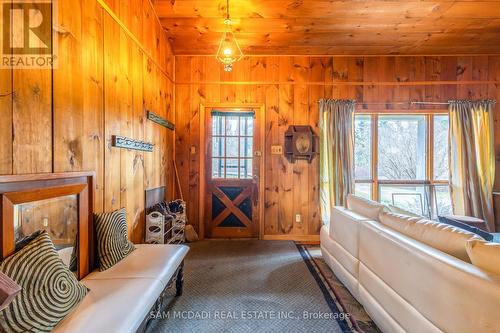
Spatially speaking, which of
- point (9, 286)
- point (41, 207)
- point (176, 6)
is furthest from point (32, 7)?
point (176, 6)

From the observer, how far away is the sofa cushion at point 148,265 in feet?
5.75

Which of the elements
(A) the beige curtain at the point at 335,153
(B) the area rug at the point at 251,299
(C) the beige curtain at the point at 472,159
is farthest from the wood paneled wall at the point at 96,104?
(C) the beige curtain at the point at 472,159

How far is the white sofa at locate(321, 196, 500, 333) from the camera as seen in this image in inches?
44.4

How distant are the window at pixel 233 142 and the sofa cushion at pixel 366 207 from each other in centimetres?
191

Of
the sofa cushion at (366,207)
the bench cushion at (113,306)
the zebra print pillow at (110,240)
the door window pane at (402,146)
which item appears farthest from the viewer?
the door window pane at (402,146)

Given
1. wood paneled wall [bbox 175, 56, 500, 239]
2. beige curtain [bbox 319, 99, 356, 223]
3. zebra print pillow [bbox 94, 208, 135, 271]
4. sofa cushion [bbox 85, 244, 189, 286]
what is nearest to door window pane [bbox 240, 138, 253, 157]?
wood paneled wall [bbox 175, 56, 500, 239]

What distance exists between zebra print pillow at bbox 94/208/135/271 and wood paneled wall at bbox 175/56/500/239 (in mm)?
2158

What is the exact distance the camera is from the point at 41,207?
152cm

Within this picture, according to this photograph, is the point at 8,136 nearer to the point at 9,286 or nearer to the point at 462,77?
the point at 9,286

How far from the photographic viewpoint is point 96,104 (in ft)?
6.75

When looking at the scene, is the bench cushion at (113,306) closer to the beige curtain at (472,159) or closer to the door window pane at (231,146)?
the door window pane at (231,146)

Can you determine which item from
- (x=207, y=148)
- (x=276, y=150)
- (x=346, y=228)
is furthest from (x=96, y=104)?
(x=276, y=150)

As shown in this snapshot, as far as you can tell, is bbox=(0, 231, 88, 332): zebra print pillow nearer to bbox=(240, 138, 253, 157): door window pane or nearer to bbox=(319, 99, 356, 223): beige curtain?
bbox=(240, 138, 253, 157): door window pane

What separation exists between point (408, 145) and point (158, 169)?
400 centimetres
